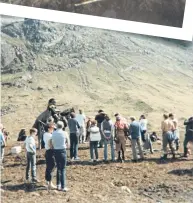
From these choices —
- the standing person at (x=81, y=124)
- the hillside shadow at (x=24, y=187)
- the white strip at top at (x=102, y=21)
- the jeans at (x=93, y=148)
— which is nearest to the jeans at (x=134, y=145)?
the jeans at (x=93, y=148)

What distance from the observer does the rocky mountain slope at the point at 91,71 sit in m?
24.2

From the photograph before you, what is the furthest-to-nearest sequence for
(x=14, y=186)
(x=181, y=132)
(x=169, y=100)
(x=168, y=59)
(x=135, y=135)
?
(x=168, y=59) → (x=169, y=100) → (x=181, y=132) → (x=135, y=135) → (x=14, y=186)

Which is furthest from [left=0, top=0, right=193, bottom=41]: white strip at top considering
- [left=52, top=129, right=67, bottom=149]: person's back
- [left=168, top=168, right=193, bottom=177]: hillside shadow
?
[left=168, top=168, right=193, bottom=177]: hillside shadow

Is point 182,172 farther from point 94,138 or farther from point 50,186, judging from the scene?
point 50,186

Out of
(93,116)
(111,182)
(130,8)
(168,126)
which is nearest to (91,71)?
(93,116)

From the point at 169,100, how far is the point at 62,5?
13.1 meters

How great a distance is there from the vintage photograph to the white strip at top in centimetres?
253

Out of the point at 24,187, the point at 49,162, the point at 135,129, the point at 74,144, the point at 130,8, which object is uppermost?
the point at 130,8

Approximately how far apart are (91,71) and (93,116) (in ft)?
20.4

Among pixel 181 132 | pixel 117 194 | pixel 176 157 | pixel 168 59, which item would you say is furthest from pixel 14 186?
pixel 168 59

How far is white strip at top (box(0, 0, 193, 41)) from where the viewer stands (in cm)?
1312

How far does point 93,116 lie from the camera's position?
21594 millimetres

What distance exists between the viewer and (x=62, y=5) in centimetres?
1351

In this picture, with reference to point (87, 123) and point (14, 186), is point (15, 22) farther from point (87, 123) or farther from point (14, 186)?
point (14, 186)
